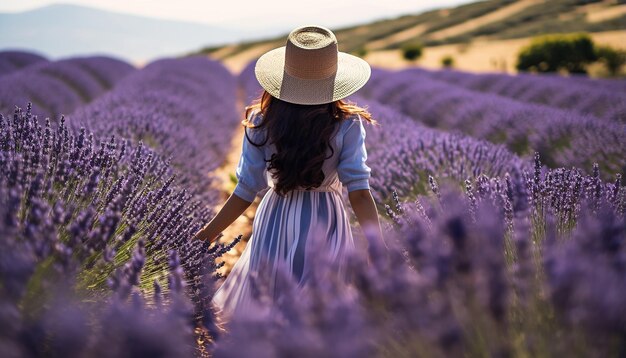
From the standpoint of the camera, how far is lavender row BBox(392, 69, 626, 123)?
5.90m

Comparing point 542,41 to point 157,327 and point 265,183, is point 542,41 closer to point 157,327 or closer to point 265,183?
point 265,183

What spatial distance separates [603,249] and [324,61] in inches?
46.7

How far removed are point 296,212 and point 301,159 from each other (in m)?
0.26

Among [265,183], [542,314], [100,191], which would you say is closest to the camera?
[542,314]

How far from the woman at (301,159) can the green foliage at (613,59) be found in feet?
46.1

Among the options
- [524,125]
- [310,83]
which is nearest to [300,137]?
[310,83]

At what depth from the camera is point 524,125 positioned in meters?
5.20

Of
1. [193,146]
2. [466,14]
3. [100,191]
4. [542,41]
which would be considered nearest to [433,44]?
[466,14]

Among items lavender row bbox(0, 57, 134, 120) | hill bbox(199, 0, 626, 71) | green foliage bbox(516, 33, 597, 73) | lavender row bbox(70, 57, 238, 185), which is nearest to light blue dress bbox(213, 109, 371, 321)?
lavender row bbox(70, 57, 238, 185)

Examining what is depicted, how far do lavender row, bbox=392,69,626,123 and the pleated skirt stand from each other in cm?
388

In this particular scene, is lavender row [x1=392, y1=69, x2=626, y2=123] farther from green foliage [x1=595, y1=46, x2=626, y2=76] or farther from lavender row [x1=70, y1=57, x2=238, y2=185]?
green foliage [x1=595, y1=46, x2=626, y2=76]

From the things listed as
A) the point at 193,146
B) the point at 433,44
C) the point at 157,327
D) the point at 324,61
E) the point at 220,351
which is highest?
the point at 324,61

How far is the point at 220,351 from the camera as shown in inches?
40.3

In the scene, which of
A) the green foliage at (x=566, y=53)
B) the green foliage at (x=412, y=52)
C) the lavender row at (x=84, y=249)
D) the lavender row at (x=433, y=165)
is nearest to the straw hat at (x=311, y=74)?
the lavender row at (x=84, y=249)
